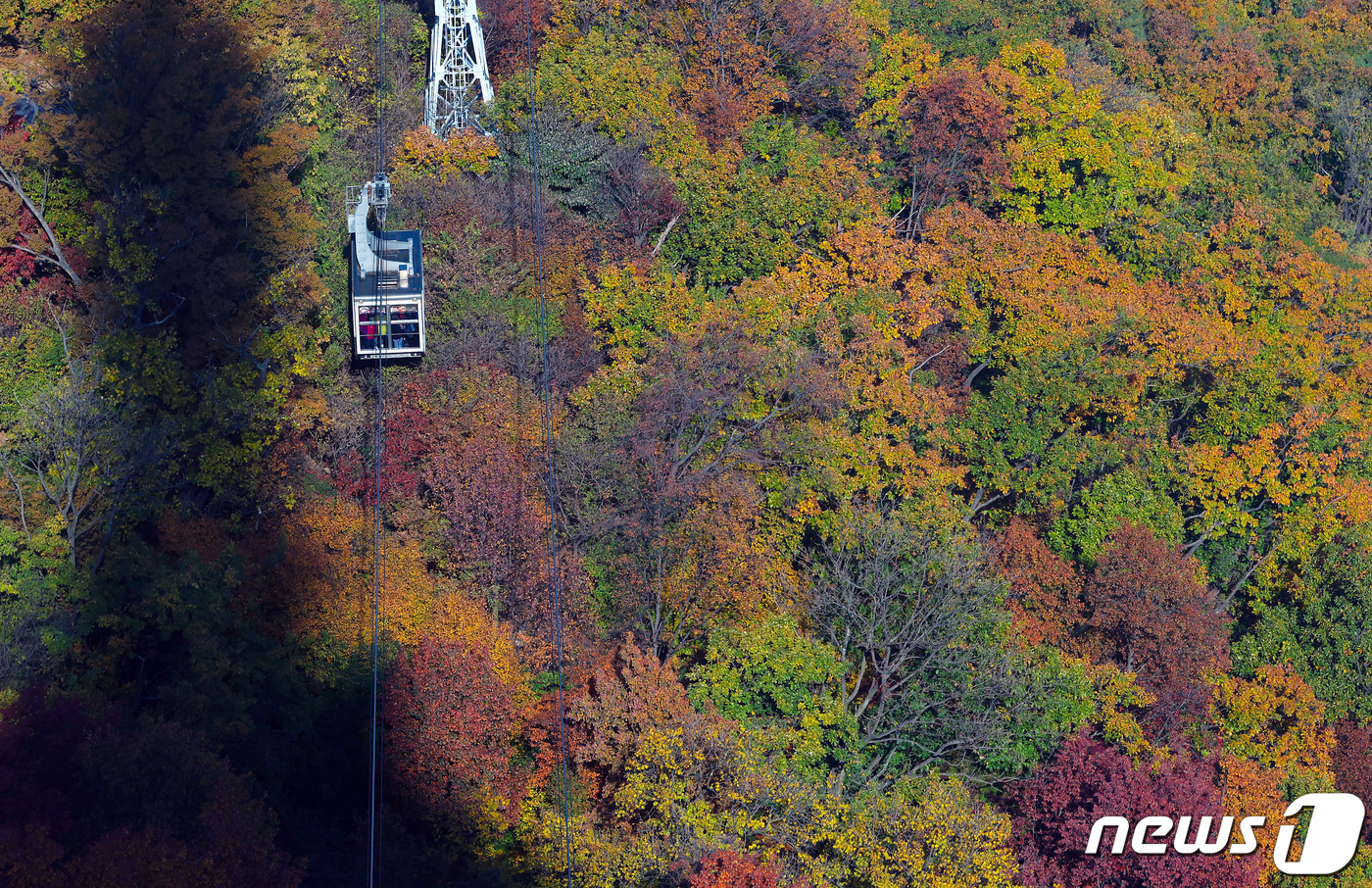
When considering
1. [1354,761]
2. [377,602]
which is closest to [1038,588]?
[1354,761]

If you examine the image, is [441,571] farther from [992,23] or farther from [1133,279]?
[992,23]

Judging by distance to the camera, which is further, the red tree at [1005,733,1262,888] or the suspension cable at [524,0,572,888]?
the red tree at [1005,733,1262,888]

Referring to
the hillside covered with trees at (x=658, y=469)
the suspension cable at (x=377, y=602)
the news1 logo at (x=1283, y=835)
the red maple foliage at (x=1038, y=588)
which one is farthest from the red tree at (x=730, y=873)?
the red maple foliage at (x=1038, y=588)

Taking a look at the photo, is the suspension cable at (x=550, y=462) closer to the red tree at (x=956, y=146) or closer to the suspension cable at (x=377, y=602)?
the suspension cable at (x=377, y=602)

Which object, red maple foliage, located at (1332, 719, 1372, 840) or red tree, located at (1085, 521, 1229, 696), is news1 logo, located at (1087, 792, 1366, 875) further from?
red tree, located at (1085, 521, 1229, 696)

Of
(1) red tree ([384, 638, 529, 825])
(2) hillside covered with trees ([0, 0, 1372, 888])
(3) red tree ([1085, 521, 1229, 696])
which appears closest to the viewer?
(2) hillside covered with trees ([0, 0, 1372, 888])

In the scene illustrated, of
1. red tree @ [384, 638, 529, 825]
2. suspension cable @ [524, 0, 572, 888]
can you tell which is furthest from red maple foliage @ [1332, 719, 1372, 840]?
red tree @ [384, 638, 529, 825]
